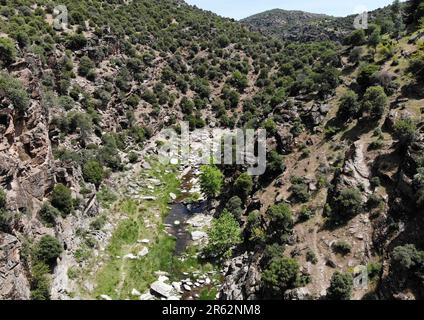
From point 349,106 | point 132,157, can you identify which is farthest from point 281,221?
point 132,157

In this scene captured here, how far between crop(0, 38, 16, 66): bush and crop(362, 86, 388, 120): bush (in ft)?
161

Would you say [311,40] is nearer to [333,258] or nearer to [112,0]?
[112,0]

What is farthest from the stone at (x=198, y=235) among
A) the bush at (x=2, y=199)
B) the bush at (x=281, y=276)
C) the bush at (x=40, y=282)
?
the bush at (x=2, y=199)

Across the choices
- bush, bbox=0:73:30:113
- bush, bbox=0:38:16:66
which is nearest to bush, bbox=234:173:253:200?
bush, bbox=0:73:30:113

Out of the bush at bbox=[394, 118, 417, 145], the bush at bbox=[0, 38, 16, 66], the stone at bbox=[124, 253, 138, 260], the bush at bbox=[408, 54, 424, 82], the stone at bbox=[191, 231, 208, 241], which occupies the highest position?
the bush at bbox=[0, 38, 16, 66]

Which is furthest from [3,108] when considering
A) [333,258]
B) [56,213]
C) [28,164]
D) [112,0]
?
[112,0]

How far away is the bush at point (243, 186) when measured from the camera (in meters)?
54.4

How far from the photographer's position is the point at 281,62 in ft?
348

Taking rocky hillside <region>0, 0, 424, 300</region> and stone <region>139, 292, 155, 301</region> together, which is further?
stone <region>139, 292, 155, 301</region>

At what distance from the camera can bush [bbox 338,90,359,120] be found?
55.3 metres

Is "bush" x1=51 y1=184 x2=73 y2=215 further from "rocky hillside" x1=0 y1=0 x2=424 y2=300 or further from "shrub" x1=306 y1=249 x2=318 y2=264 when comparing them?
"shrub" x1=306 y1=249 x2=318 y2=264

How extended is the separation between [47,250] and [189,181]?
110 ft
